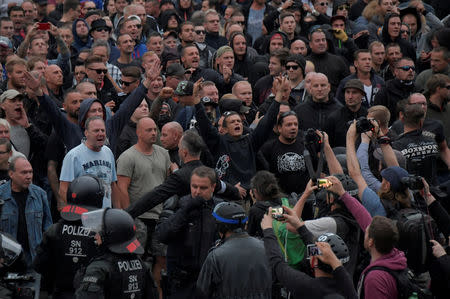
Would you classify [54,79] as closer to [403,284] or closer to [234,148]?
[234,148]

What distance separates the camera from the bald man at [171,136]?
10.4 m

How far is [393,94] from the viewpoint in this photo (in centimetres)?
1289

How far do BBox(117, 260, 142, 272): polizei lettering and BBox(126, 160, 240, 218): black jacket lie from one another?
7.21ft

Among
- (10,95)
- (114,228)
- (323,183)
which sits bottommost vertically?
(114,228)

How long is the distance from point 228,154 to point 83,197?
315 centimetres

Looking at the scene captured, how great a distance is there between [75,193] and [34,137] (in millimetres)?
3126

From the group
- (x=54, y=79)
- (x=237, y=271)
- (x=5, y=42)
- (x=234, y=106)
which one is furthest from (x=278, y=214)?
(x=5, y=42)

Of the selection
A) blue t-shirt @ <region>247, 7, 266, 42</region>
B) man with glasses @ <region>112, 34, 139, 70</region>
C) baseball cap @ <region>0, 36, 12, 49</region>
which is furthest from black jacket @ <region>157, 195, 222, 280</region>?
blue t-shirt @ <region>247, 7, 266, 42</region>

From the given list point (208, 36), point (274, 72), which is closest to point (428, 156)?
point (274, 72)

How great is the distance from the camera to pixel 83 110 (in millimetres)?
10016

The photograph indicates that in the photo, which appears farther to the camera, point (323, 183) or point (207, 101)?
point (207, 101)

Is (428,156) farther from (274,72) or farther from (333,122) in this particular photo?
(274,72)

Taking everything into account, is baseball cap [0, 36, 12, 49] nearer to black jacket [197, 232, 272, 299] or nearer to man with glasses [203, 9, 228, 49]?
man with glasses [203, 9, 228, 49]

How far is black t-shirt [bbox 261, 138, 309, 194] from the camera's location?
1045 centimetres
